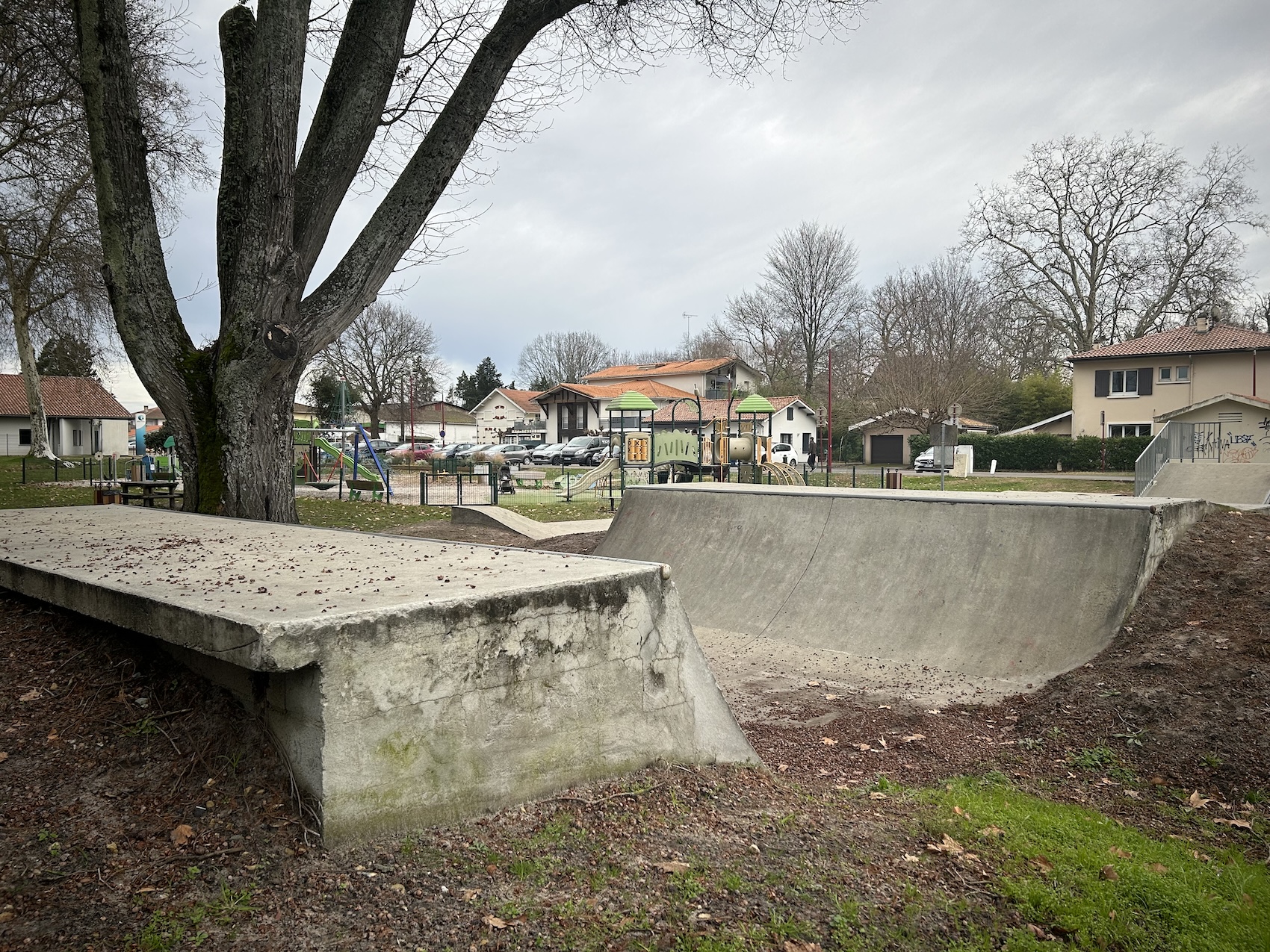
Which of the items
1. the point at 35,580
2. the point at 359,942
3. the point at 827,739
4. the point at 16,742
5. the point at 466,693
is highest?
the point at 35,580

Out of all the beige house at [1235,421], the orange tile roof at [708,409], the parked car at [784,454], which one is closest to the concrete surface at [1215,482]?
the beige house at [1235,421]

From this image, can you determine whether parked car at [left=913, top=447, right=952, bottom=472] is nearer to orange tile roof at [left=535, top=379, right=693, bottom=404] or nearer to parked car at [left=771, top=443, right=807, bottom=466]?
parked car at [left=771, top=443, right=807, bottom=466]

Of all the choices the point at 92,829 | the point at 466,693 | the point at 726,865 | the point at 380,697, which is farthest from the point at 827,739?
the point at 92,829

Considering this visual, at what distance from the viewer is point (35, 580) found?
421 centimetres

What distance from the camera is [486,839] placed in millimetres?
3080

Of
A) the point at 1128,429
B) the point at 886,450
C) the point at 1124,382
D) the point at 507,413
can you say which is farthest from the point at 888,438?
the point at 507,413

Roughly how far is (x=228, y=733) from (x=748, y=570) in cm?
601

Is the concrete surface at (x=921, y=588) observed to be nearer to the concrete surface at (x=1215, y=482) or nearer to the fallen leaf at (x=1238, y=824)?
the fallen leaf at (x=1238, y=824)

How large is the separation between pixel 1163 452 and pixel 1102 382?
2419cm

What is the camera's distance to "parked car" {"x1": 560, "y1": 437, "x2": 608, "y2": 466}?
4616 centimetres

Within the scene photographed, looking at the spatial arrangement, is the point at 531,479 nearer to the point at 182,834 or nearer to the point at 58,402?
the point at 182,834

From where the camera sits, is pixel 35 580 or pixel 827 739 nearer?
pixel 35 580

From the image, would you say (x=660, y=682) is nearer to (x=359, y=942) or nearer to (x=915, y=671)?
(x=359, y=942)

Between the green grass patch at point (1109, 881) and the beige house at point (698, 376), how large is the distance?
196ft
